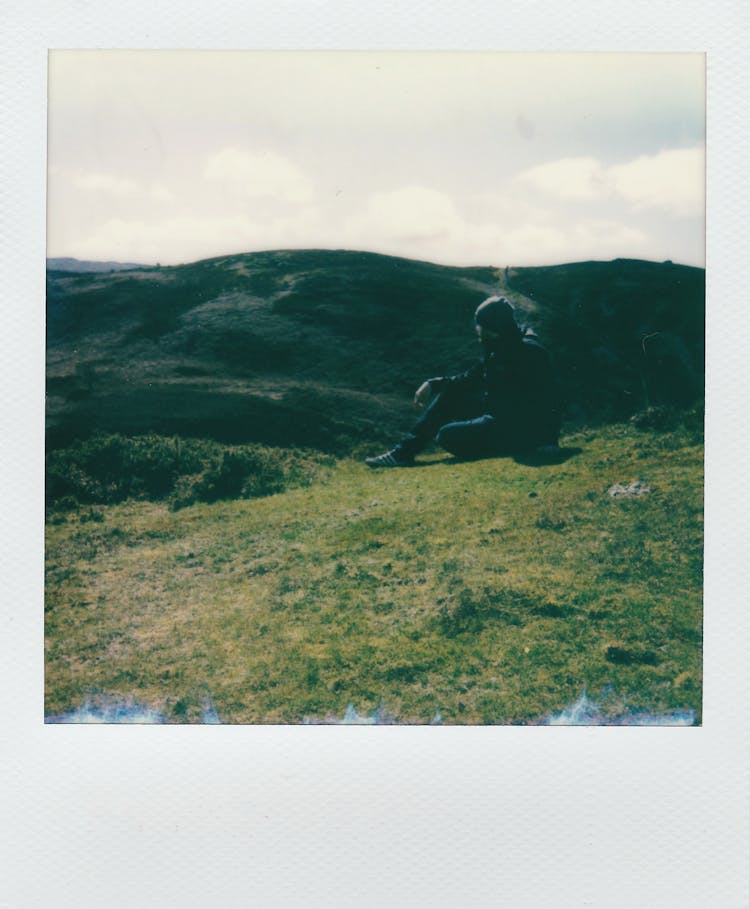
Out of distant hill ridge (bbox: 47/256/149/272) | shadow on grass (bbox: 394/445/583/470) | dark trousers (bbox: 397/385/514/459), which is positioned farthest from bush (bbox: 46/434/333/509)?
shadow on grass (bbox: 394/445/583/470)

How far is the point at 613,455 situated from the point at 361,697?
9.81ft

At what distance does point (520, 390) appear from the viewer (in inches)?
250

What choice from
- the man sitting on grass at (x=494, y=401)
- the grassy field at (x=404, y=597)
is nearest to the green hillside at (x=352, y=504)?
the grassy field at (x=404, y=597)

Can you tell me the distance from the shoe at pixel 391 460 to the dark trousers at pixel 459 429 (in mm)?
41

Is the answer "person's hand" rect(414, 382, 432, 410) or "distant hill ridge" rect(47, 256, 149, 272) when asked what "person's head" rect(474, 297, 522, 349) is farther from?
"distant hill ridge" rect(47, 256, 149, 272)

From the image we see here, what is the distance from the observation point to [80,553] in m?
5.77

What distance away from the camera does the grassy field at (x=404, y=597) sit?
200 inches

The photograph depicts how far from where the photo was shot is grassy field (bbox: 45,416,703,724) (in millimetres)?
5074

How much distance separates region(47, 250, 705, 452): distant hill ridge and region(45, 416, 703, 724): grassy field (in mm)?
700

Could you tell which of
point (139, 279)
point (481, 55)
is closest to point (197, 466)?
point (139, 279)

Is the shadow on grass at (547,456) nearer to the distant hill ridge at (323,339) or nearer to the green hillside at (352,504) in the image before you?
the green hillside at (352,504)

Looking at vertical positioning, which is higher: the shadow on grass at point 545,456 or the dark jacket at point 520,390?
the dark jacket at point 520,390

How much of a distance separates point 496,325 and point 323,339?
1618mm

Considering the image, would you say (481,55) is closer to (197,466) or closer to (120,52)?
(120,52)
